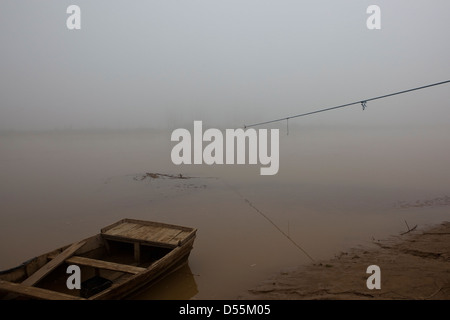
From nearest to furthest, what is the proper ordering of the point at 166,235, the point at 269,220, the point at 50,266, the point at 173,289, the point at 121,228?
1. the point at 50,266
2. the point at 173,289
3. the point at 166,235
4. the point at 121,228
5. the point at 269,220

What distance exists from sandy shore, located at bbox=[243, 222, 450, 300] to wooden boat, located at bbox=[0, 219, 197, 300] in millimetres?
1997

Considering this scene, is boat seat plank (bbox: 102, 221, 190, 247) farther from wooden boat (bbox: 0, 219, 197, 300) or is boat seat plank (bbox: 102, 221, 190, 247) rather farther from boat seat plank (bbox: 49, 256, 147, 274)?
boat seat plank (bbox: 49, 256, 147, 274)

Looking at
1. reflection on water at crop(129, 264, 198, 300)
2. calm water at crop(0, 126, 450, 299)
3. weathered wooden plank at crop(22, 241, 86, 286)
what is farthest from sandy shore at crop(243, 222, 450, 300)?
weathered wooden plank at crop(22, 241, 86, 286)

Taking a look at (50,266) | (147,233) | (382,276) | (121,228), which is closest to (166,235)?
(147,233)

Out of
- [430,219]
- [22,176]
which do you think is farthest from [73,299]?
[22,176]

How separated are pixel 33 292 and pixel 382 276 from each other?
6.83m

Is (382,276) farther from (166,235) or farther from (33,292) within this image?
(33,292)

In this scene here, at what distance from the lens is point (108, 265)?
5773 millimetres

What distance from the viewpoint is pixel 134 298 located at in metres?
5.45

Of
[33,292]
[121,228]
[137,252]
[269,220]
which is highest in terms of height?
[121,228]

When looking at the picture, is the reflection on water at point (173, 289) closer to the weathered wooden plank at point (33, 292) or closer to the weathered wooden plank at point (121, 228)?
the weathered wooden plank at point (33, 292)

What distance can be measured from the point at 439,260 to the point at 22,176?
26.4 m
